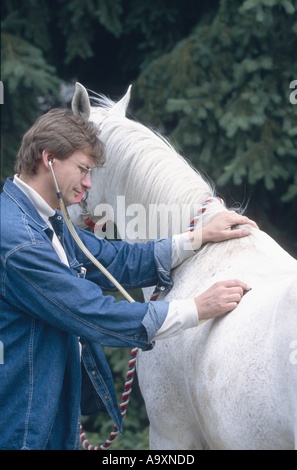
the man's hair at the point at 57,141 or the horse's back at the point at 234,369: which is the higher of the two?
the man's hair at the point at 57,141

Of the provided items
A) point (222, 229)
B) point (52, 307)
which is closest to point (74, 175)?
point (52, 307)

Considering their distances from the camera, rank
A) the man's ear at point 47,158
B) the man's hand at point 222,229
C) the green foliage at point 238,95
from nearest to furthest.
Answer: the man's ear at point 47,158, the man's hand at point 222,229, the green foliage at point 238,95

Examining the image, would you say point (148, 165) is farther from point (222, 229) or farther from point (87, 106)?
point (222, 229)

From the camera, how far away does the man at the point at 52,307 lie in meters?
2.54

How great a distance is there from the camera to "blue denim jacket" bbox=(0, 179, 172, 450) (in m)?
2.54

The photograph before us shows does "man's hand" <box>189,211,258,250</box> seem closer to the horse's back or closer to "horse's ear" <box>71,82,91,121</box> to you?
the horse's back

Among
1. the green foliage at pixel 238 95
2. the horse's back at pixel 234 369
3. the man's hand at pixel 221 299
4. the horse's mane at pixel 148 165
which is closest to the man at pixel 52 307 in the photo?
the man's hand at pixel 221 299

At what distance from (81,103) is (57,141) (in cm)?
65

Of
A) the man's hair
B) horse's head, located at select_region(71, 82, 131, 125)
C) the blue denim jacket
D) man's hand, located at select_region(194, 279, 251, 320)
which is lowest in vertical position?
the blue denim jacket

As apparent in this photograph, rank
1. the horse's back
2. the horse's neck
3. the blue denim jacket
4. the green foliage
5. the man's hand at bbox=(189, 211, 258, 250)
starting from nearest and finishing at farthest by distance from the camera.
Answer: the horse's back
the blue denim jacket
the man's hand at bbox=(189, 211, 258, 250)
the horse's neck
the green foliage

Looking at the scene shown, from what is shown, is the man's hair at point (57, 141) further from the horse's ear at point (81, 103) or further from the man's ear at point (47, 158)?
the horse's ear at point (81, 103)

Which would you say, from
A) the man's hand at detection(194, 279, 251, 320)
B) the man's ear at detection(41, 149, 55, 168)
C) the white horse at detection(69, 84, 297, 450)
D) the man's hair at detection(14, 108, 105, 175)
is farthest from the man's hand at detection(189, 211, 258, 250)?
the man's ear at detection(41, 149, 55, 168)

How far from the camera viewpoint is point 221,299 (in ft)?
8.46

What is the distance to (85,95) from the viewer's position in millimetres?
3236
